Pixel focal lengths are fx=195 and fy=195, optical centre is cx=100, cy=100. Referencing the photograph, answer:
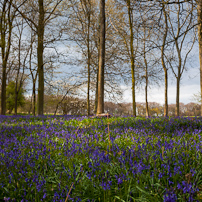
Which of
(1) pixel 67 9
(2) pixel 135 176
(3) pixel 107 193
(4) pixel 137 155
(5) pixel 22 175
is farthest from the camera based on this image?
(1) pixel 67 9

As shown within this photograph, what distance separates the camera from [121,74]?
642 inches

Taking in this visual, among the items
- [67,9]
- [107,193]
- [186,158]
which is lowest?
[107,193]

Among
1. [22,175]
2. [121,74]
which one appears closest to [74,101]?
[121,74]

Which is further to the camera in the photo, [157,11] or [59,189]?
[157,11]

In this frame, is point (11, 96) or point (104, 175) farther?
point (11, 96)

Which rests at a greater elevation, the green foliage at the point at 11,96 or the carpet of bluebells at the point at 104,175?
the green foliage at the point at 11,96

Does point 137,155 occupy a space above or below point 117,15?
below

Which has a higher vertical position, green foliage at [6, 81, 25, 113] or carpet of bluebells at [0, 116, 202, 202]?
green foliage at [6, 81, 25, 113]

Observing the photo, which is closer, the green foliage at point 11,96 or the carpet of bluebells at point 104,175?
the carpet of bluebells at point 104,175

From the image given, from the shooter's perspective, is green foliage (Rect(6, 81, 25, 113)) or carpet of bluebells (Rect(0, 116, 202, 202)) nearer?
carpet of bluebells (Rect(0, 116, 202, 202))

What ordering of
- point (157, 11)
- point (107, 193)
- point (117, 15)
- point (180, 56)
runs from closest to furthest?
point (107, 193), point (157, 11), point (117, 15), point (180, 56)

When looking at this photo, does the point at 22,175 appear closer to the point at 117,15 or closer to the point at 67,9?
the point at 67,9

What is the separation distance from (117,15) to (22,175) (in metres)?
14.9

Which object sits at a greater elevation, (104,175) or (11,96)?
(11,96)
